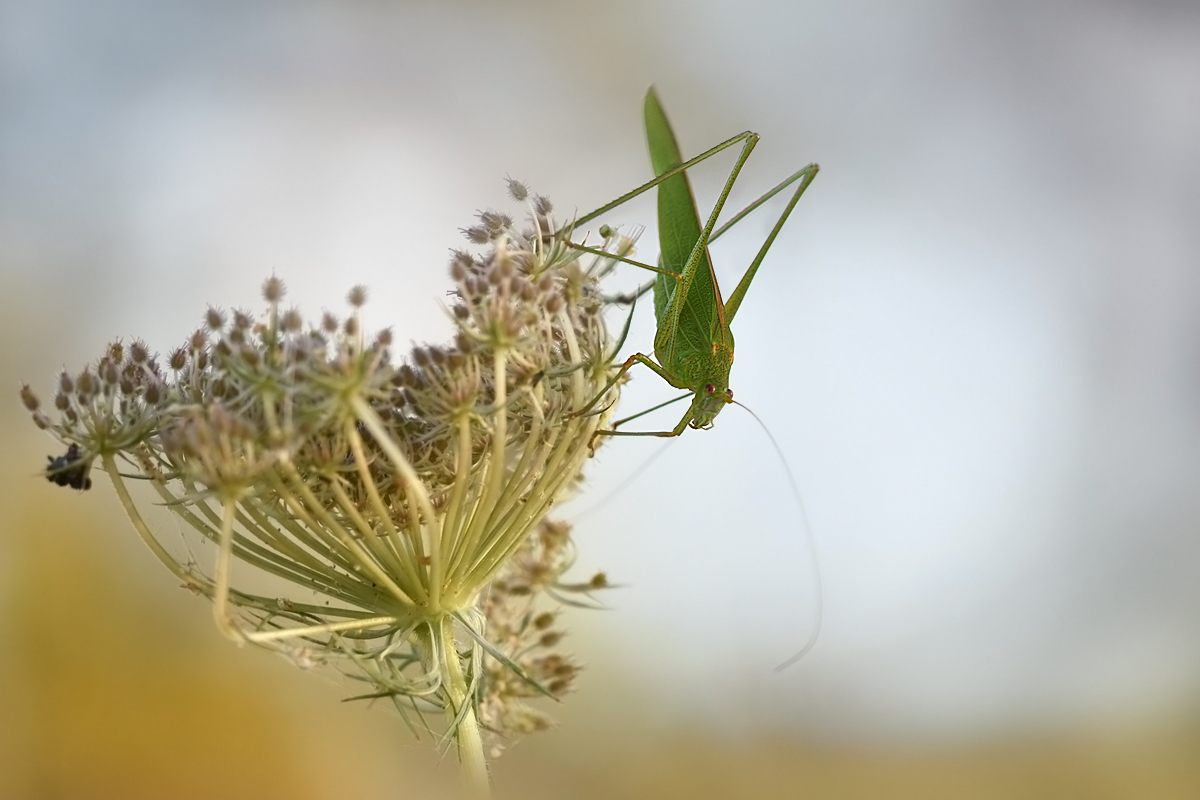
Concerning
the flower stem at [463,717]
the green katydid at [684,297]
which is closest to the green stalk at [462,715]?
the flower stem at [463,717]

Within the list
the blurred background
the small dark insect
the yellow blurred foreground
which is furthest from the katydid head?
the blurred background

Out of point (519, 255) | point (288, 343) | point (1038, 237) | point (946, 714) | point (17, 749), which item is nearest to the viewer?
point (288, 343)

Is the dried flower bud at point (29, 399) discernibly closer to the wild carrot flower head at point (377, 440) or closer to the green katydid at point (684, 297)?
the wild carrot flower head at point (377, 440)

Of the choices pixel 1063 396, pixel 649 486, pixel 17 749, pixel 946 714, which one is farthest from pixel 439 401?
pixel 1063 396

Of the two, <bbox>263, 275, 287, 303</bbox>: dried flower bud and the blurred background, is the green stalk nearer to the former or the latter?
<bbox>263, 275, 287, 303</bbox>: dried flower bud

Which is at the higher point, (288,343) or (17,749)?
(288,343)

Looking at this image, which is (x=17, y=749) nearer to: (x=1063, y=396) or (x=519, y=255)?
(x=519, y=255)
